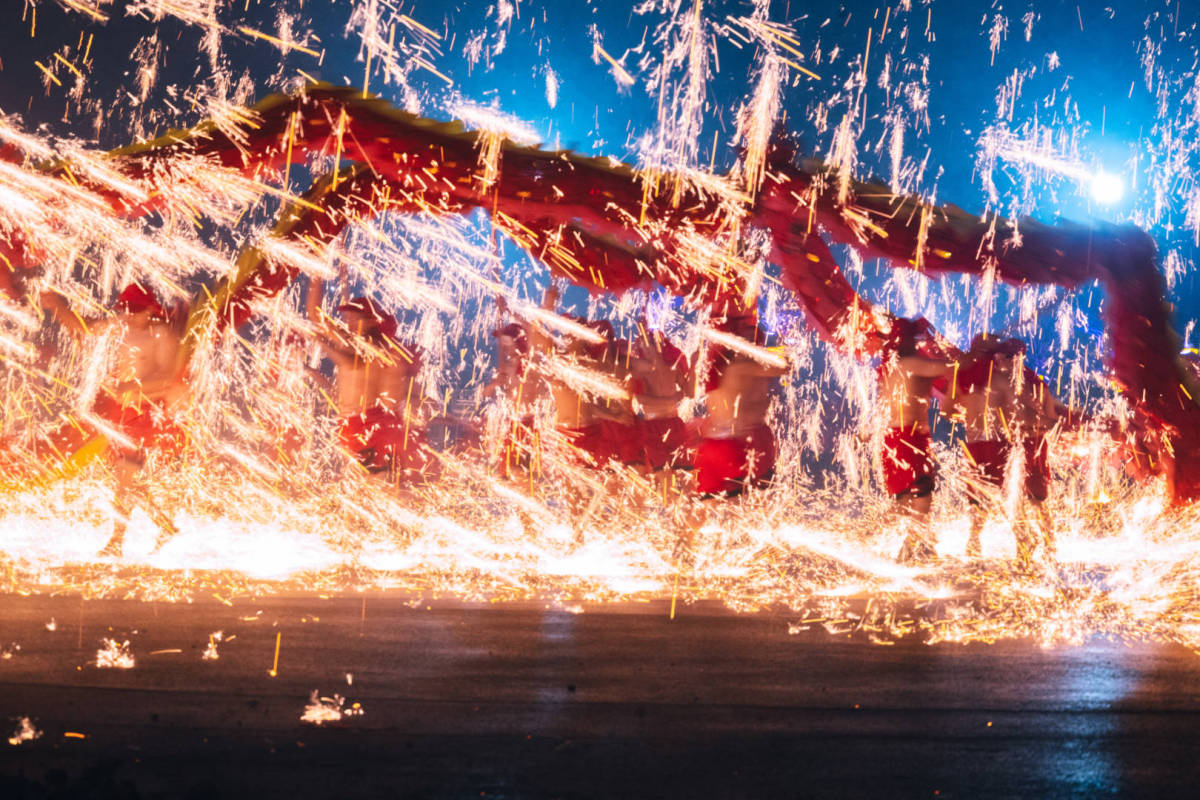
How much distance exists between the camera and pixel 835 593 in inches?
195

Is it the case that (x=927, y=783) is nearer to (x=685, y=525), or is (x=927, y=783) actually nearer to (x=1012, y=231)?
(x=685, y=525)

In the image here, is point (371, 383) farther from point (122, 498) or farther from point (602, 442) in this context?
point (122, 498)

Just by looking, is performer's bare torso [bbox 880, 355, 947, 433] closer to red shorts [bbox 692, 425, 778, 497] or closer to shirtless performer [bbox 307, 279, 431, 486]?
red shorts [bbox 692, 425, 778, 497]

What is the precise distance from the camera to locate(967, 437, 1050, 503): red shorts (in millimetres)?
6496

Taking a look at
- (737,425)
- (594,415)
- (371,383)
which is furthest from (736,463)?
(371,383)

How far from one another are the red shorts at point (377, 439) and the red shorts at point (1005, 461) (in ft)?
13.0

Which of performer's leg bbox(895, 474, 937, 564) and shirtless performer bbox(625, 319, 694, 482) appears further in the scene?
shirtless performer bbox(625, 319, 694, 482)

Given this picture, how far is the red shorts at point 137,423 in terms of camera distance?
6.09m

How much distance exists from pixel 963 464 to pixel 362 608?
4262mm

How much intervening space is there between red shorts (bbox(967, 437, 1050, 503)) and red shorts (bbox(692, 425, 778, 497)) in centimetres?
148

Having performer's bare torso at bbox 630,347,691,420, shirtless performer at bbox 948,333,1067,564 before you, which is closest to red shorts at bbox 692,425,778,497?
performer's bare torso at bbox 630,347,691,420

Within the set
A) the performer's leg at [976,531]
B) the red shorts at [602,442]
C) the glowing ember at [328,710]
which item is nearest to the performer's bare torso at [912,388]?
the performer's leg at [976,531]

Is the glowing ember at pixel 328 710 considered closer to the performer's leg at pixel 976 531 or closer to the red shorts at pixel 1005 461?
the performer's leg at pixel 976 531

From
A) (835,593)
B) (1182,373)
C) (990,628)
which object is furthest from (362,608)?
(1182,373)
